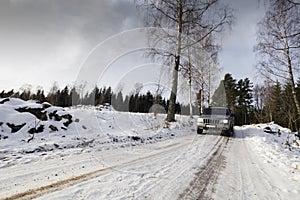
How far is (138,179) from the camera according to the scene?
2846 mm

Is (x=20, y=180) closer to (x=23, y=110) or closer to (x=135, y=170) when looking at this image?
(x=135, y=170)

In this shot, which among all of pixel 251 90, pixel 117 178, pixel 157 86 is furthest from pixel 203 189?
pixel 251 90

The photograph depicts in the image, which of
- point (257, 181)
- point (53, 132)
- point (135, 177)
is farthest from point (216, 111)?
point (135, 177)

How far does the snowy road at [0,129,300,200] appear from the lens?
7.73 ft

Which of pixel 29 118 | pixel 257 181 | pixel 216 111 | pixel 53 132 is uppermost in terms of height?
pixel 216 111

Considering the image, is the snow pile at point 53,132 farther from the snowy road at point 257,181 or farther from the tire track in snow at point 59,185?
the snowy road at point 257,181

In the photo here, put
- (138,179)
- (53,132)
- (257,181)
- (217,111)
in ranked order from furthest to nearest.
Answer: (217,111)
(53,132)
(257,181)
(138,179)

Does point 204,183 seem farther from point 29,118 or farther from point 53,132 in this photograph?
point 29,118

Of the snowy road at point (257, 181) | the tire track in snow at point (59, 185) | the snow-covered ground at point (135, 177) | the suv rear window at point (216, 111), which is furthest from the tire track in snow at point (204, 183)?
the suv rear window at point (216, 111)

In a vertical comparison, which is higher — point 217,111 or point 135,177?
point 217,111

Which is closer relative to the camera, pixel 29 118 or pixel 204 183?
pixel 204 183

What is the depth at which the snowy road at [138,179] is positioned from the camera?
7.73ft

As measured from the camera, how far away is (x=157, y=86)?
14.8 m

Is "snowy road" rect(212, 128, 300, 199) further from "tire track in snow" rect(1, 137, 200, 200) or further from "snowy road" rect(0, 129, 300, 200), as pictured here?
"tire track in snow" rect(1, 137, 200, 200)
